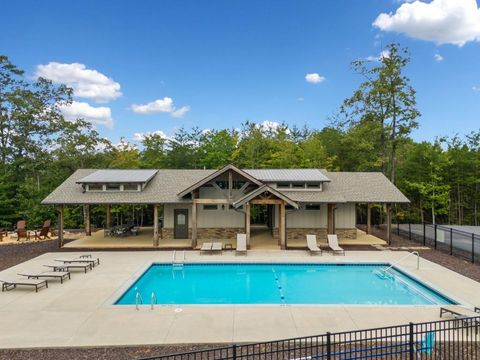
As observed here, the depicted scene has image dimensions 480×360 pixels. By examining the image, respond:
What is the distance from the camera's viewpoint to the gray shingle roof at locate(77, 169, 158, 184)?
2030 centimetres

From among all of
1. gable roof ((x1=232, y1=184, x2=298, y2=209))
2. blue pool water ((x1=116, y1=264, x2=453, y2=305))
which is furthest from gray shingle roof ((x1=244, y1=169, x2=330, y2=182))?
blue pool water ((x1=116, y1=264, x2=453, y2=305))

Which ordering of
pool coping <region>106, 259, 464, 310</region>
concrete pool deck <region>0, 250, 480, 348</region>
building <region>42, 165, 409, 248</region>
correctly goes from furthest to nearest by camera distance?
building <region>42, 165, 409, 248</region> → pool coping <region>106, 259, 464, 310</region> → concrete pool deck <region>0, 250, 480, 348</region>

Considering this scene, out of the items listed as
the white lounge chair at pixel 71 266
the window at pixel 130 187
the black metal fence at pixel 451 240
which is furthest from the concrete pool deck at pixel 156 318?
the window at pixel 130 187

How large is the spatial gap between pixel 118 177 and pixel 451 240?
63.2 feet

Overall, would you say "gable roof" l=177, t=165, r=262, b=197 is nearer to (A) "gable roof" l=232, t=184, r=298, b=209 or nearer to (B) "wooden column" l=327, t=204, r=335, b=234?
(A) "gable roof" l=232, t=184, r=298, b=209

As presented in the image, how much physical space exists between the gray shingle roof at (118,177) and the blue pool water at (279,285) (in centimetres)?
686

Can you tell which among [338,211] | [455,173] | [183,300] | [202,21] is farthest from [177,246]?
[455,173]

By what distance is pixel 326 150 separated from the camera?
34281 mm

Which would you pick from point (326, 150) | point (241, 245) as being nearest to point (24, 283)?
point (241, 245)

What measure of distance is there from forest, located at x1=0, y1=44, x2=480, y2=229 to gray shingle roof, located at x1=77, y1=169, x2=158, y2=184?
691 centimetres

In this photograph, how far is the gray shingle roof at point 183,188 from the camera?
64.0ft

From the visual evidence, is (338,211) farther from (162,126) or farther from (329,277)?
(162,126)

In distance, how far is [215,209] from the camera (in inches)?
865

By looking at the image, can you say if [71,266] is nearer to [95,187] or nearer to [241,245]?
[95,187]
